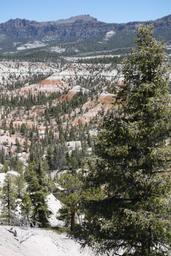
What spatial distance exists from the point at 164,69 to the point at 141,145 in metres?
3.08

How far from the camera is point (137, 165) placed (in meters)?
16.5

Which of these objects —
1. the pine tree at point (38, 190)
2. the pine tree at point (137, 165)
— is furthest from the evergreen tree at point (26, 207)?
the pine tree at point (137, 165)

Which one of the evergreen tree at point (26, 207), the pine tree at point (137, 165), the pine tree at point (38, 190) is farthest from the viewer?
the evergreen tree at point (26, 207)

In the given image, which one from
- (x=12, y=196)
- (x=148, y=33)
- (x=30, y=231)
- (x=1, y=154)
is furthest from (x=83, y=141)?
(x=148, y=33)

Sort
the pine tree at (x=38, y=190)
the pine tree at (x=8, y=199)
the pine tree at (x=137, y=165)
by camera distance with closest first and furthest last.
→ the pine tree at (x=137, y=165) → the pine tree at (x=38, y=190) → the pine tree at (x=8, y=199)

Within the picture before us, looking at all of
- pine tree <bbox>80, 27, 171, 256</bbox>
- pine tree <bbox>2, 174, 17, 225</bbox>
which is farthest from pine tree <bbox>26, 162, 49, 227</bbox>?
pine tree <bbox>80, 27, 171, 256</bbox>

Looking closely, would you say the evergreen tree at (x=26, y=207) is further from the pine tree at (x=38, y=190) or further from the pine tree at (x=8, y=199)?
the pine tree at (x=8, y=199)

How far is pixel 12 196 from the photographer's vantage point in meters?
63.2

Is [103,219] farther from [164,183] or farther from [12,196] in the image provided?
[12,196]

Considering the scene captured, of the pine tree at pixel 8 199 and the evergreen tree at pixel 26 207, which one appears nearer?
the evergreen tree at pixel 26 207

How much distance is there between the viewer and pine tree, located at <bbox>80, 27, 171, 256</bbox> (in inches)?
626

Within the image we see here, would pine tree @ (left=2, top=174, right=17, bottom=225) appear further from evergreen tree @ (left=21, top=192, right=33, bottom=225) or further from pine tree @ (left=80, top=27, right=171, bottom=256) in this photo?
pine tree @ (left=80, top=27, right=171, bottom=256)

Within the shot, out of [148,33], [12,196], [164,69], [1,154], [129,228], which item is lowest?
[1,154]

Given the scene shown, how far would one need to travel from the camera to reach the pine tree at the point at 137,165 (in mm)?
15891
